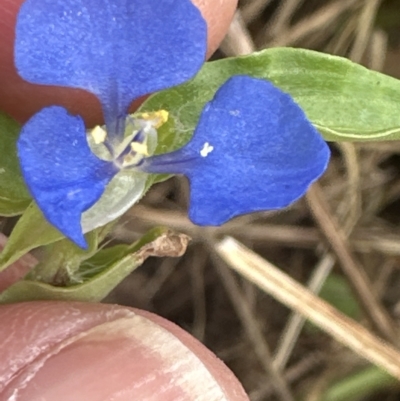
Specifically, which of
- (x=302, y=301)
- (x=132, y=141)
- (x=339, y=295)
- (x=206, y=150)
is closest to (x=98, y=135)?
(x=132, y=141)

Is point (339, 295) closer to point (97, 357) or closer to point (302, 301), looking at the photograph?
point (302, 301)

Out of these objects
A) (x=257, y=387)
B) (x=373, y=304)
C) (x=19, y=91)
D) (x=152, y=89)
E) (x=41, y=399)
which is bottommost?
(x=257, y=387)

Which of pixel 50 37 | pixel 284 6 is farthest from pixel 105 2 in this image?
pixel 284 6

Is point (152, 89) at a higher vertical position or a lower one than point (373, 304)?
higher

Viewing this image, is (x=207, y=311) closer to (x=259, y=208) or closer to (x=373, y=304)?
(x=373, y=304)

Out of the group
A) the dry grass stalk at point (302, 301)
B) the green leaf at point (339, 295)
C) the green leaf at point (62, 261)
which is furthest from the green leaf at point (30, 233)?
the green leaf at point (339, 295)

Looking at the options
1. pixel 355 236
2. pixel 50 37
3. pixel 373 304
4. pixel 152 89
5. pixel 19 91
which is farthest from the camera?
pixel 355 236
